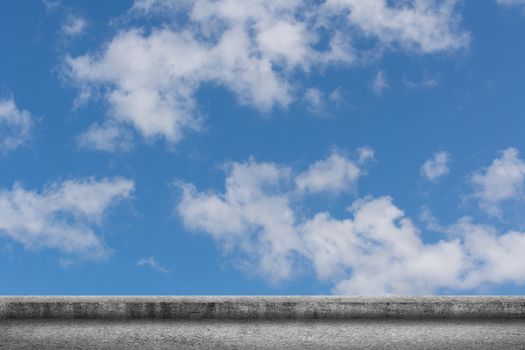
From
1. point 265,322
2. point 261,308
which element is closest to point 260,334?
point 265,322

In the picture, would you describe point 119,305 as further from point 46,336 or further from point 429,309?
point 429,309

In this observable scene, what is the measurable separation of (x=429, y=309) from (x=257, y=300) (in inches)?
55.8

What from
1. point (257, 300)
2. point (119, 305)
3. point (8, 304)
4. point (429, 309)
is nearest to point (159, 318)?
point (119, 305)

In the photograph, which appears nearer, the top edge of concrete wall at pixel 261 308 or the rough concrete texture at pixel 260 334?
the rough concrete texture at pixel 260 334

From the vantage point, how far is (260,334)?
14.7 feet

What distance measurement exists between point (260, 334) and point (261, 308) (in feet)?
1.18

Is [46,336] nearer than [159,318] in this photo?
Yes

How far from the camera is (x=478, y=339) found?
4.39m

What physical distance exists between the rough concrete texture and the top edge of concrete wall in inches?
2.8

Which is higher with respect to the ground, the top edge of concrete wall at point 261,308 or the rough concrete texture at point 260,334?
the top edge of concrete wall at point 261,308

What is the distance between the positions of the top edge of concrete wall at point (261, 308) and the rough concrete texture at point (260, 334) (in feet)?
0.24

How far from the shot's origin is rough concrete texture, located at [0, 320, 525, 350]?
4.27 m

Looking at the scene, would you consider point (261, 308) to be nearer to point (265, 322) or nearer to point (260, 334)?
point (265, 322)

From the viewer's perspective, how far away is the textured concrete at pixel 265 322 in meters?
4.32
